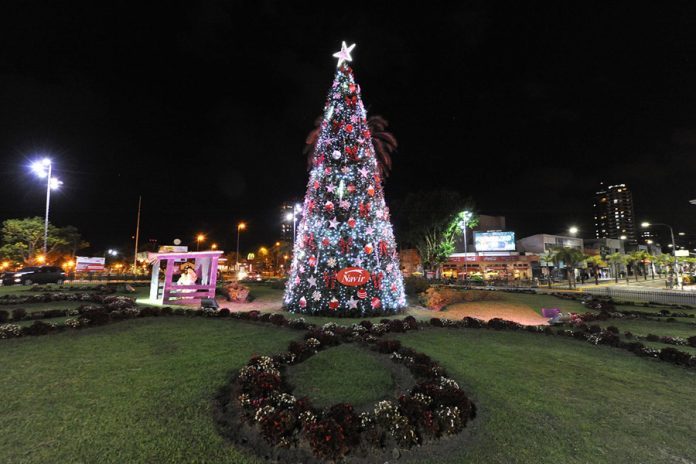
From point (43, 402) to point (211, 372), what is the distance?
8.14 feet

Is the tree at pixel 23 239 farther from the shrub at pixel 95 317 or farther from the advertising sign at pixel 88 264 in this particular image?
the shrub at pixel 95 317

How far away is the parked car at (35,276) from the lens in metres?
29.6

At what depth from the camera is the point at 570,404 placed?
5957mm

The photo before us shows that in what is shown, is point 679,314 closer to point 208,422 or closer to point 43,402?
point 208,422

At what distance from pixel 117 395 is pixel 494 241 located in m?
58.9

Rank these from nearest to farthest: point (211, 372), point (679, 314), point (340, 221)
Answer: point (211, 372)
point (340, 221)
point (679, 314)

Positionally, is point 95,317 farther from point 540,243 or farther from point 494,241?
point 540,243

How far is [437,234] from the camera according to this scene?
47.0m

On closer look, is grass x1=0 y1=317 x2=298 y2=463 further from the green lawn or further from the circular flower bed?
the circular flower bed

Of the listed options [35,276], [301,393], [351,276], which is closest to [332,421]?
[301,393]

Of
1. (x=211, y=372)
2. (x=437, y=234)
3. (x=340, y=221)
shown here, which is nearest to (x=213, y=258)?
(x=340, y=221)

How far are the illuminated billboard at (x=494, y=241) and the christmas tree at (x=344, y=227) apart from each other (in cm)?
4677

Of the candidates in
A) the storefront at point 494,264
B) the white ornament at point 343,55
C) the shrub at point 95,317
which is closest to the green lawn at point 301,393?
the shrub at point 95,317

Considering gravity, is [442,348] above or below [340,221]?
below
